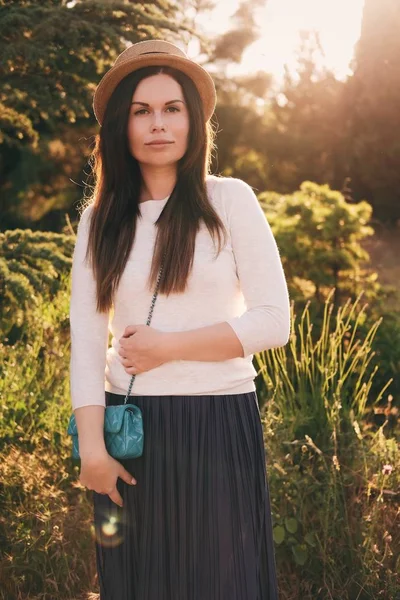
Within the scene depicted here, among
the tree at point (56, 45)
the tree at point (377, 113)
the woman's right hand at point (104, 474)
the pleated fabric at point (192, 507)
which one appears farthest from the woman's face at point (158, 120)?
the tree at point (377, 113)

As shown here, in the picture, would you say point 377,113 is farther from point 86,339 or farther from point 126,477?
point 126,477

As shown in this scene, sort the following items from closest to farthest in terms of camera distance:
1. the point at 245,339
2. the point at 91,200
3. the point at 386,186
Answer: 1. the point at 245,339
2. the point at 91,200
3. the point at 386,186

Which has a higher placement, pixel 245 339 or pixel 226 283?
pixel 226 283

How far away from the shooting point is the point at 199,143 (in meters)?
1.86

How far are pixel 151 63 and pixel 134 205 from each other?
36 centimetres

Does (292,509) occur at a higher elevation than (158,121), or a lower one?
lower

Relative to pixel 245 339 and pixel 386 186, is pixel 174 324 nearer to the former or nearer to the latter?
pixel 245 339

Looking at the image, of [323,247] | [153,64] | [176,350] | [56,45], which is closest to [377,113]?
[323,247]

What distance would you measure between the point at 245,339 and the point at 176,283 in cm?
21

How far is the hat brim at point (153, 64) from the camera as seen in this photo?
1820 mm

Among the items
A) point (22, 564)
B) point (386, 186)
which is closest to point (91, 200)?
point (22, 564)

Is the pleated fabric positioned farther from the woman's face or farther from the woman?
the woman's face

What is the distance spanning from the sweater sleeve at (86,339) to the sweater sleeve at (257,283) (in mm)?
353

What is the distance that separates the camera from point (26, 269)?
3250 millimetres
